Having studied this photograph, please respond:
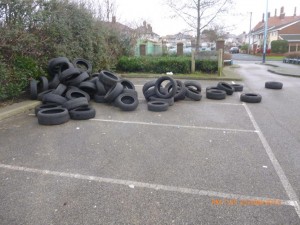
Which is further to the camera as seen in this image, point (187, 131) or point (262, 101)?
point (262, 101)

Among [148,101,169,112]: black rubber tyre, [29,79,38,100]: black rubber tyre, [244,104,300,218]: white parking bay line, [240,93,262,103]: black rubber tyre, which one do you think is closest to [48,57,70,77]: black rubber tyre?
[29,79,38,100]: black rubber tyre

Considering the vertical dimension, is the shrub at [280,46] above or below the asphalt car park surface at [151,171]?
above

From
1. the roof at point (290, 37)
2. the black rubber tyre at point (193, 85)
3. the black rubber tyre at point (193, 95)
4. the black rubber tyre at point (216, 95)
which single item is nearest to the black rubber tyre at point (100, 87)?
the black rubber tyre at point (193, 95)

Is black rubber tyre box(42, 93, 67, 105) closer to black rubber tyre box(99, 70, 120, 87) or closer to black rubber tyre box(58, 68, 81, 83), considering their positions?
black rubber tyre box(58, 68, 81, 83)

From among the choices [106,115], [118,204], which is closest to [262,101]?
[106,115]

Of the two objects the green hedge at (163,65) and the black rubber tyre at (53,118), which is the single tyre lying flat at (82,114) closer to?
the black rubber tyre at (53,118)

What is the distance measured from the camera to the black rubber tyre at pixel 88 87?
26.6 feet

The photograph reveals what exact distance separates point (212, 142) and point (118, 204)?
105 inches

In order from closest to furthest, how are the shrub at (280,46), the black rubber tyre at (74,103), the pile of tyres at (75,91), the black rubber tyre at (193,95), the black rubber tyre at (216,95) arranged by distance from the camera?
the black rubber tyre at (74,103)
the pile of tyres at (75,91)
the black rubber tyre at (193,95)
the black rubber tyre at (216,95)
the shrub at (280,46)

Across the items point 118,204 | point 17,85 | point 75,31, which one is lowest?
point 118,204

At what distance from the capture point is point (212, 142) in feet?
16.7

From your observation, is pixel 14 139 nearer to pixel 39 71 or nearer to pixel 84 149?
pixel 84 149

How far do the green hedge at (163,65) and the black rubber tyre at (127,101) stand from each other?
8780 millimetres

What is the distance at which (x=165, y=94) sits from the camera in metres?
8.23
